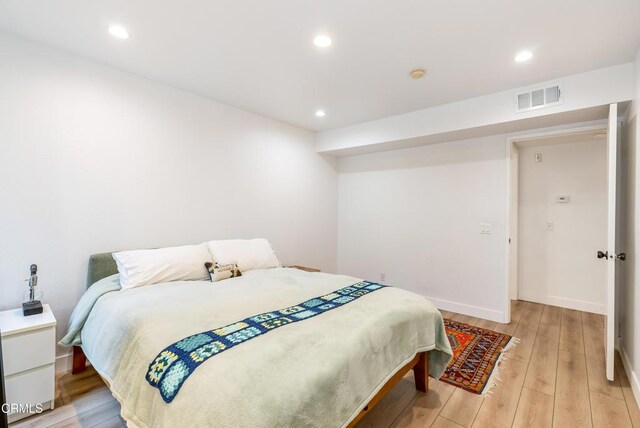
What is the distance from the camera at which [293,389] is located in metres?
1.16

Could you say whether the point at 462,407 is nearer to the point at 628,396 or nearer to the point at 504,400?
the point at 504,400

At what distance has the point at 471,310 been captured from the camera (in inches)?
145

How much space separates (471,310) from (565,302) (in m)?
1.38

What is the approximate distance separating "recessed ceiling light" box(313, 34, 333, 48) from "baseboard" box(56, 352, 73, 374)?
3.07 m

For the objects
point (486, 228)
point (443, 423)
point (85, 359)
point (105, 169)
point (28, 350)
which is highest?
point (105, 169)

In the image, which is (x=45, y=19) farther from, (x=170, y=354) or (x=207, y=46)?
(x=170, y=354)

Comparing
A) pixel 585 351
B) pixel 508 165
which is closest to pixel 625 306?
pixel 585 351

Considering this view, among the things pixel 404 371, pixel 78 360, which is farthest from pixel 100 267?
pixel 404 371

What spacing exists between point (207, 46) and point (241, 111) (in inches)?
53.1

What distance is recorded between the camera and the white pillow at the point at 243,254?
2908 mm

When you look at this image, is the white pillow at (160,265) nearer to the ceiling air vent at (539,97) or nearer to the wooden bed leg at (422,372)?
the wooden bed leg at (422,372)

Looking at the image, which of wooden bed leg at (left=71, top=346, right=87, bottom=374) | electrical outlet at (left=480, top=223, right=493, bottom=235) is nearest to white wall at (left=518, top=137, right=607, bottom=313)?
electrical outlet at (left=480, top=223, right=493, bottom=235)

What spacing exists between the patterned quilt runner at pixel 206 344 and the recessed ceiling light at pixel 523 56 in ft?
7.49

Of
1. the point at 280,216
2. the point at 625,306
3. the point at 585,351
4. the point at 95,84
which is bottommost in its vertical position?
the point at 585,351
